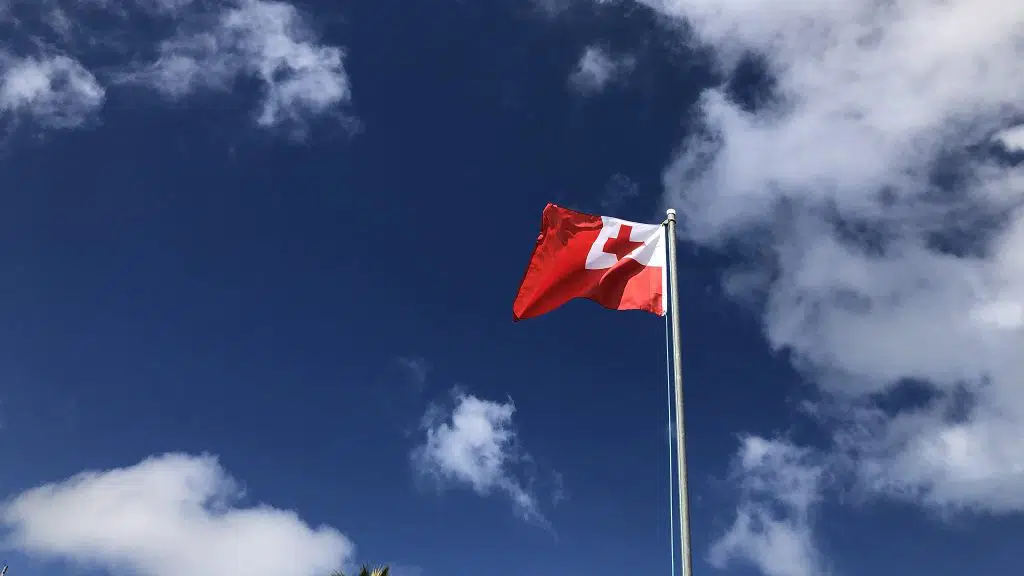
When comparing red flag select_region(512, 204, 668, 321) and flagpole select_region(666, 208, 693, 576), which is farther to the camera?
red flag select_region(512, 204, 668, 321)

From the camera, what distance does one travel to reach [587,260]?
1539 centimetres

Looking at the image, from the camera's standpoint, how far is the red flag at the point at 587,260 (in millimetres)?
15188

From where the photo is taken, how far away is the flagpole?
1112cm

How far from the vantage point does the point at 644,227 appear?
50.0 ft

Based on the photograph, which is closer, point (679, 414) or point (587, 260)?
point (679, 414)

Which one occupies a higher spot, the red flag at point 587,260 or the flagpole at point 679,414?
the red flag at point 587,260

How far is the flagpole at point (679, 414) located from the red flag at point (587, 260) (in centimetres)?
143

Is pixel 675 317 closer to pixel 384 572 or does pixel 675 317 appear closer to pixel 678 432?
pixel 678 432

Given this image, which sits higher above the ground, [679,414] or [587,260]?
[587,260]

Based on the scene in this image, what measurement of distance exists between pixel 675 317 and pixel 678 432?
6.77 feet

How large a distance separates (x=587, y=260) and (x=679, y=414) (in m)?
4.50

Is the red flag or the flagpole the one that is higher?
the red flag

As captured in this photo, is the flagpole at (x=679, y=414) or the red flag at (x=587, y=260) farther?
the red flag at (x=587, y=260)

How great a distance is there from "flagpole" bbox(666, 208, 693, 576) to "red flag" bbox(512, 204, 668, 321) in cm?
143
